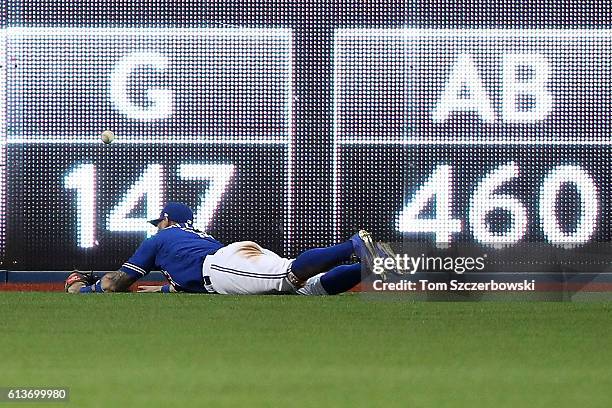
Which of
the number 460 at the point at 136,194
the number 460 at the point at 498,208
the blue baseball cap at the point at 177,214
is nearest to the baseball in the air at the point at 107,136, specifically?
the number 460 at the point at 136,194

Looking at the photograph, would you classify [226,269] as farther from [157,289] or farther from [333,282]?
[157,289]

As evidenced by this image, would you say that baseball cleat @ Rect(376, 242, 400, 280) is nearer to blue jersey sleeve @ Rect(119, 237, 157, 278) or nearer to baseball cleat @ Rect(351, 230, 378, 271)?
baseball cleat @ Rect(351, 230, 378, 271)

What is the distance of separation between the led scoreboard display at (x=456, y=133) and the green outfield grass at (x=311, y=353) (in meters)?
2.78

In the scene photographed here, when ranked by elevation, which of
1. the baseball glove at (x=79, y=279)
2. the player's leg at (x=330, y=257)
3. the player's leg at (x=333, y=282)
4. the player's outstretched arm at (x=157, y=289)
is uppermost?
the player's leg at (x=330, y=257)

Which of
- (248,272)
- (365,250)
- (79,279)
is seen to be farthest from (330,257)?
(79,279)

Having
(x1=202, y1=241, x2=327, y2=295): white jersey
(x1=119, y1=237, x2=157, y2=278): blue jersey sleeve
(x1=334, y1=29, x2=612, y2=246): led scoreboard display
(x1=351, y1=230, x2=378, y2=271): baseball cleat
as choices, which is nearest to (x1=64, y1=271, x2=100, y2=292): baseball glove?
(x1=119, y1=237, x2=157, y2=278): blue jersey sleeve

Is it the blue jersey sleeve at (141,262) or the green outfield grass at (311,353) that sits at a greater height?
the green outfield grass at (311,353)

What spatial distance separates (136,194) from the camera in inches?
407


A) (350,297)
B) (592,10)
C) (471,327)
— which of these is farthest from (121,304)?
(592,10)

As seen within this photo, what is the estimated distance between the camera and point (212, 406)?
365 centimetres

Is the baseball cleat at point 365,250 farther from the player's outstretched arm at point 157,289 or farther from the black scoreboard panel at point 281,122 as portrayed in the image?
the black scoreboard panel at point 281,122

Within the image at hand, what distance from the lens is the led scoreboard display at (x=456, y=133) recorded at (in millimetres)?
10375

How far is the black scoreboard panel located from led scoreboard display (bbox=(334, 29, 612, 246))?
0.03 ft

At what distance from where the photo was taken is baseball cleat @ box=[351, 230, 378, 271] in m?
7.88
